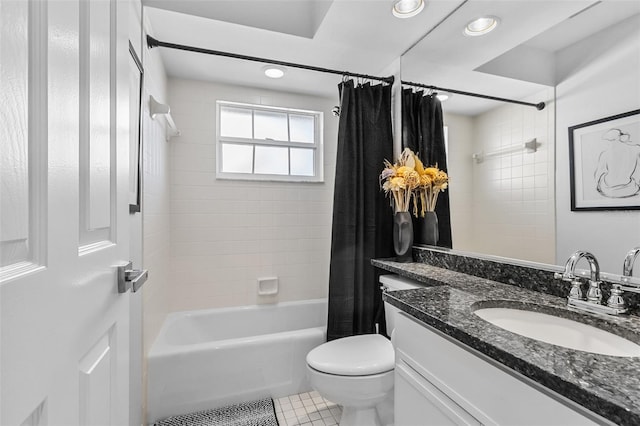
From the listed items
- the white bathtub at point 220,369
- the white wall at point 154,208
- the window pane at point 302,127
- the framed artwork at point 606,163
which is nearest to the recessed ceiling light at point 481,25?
the framed artwork at point 606,163

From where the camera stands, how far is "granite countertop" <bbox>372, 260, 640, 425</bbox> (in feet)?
1.64

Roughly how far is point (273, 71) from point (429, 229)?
1.58 meters

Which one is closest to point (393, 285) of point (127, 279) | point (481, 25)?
point (127, 279)

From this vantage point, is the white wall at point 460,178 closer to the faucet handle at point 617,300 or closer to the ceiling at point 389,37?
the ceiling at point 389,37

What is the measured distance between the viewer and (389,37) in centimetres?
186

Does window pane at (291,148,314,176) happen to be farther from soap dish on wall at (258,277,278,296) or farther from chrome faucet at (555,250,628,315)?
chrome faucet at (555,250,628,315)

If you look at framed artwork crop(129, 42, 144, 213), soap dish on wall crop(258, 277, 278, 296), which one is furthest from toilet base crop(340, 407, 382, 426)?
framed artwork crop(129, 42, 144, 213)

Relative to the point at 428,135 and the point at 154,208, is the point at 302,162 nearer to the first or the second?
the point at 428,135

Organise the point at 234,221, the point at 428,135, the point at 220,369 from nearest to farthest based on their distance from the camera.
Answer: the point at 220,369 < the point at 428,135 < the point at 234,221

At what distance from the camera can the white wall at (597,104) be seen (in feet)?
3.17

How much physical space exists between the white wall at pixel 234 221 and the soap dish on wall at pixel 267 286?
48mm

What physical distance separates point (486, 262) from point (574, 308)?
1.58 feet

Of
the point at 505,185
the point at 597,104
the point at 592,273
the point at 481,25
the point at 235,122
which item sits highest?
the point at 481,25

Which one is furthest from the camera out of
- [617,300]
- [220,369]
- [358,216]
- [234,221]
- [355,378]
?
[234,221]
